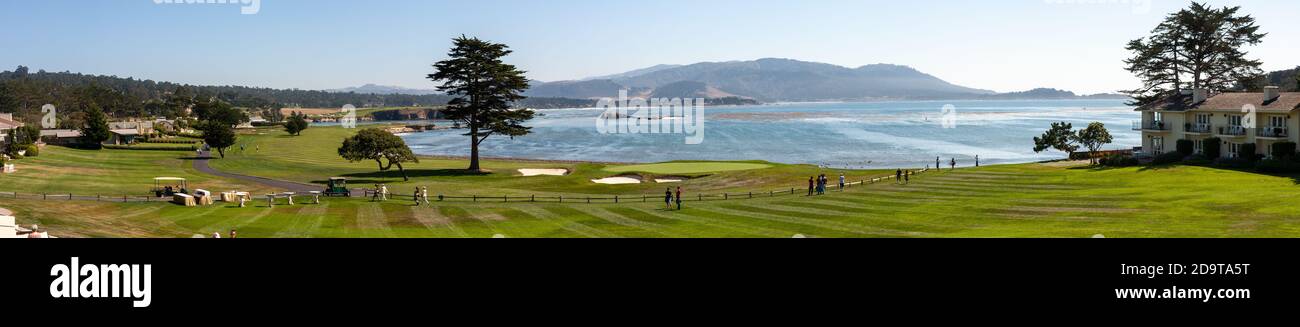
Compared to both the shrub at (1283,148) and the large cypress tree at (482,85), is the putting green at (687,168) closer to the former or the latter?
the large cypress tree at (482,85)

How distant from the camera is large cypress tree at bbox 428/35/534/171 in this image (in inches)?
3009

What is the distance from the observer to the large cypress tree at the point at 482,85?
251 feet

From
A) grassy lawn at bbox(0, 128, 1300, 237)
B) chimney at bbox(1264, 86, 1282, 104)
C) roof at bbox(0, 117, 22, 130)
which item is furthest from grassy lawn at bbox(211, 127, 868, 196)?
chimney at bbox(1264, 86, 1282, 104)

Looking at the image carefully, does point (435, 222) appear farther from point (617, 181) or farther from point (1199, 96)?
point (1199, 96)

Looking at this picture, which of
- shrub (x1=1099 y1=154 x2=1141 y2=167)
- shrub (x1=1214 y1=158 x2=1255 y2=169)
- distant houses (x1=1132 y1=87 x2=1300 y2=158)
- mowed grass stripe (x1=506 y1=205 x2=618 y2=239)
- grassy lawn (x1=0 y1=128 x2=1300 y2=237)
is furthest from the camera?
shrub (x1=1099 y1=154 x2=1141 y2=167)

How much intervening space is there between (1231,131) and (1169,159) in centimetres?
635

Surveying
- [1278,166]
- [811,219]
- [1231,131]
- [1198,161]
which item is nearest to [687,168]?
[1198,161]

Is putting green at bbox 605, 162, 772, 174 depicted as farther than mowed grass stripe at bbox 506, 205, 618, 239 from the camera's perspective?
Yes

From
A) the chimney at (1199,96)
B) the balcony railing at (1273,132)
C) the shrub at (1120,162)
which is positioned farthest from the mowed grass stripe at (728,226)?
the chimney at (1199,96)

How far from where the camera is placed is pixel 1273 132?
5984 cm

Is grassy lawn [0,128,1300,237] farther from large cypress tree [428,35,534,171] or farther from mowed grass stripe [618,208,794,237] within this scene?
large cypress tree [428,35,534,171]

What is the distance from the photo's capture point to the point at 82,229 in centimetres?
3167

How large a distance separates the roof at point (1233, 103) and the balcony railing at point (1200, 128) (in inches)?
52.9
